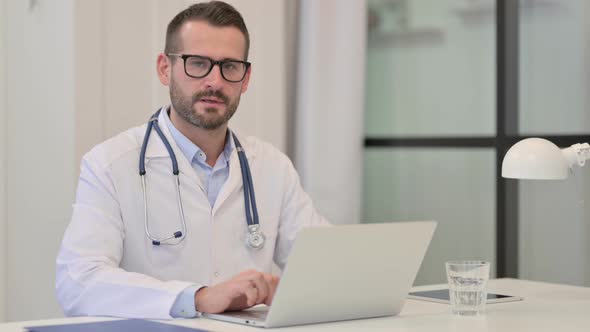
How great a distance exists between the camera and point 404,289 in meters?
1.87

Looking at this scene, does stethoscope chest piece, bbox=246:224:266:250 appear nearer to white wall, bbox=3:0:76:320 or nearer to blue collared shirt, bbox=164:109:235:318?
blue collared shirt, bbox=164:109:235:318

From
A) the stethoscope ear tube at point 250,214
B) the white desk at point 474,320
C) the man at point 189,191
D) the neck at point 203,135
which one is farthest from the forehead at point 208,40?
the white desk at point 474,320

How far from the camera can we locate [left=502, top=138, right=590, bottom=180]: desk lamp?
205cm

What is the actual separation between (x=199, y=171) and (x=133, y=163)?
0.60 feet

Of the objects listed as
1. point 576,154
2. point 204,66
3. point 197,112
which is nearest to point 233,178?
point 197,112

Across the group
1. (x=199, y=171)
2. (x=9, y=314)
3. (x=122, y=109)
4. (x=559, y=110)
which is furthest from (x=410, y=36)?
(x=9, y=314)

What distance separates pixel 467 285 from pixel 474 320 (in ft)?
0.26

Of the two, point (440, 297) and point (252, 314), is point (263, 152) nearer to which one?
point (440, 297)

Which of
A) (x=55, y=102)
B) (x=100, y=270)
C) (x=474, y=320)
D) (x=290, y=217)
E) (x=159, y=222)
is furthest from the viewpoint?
(x=55, y=102)

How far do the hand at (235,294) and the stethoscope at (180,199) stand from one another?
429mm

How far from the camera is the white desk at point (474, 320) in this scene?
5.71 ft

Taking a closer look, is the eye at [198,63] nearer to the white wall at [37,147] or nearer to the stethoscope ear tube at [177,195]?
the stethoscope ear tube at [177,195]

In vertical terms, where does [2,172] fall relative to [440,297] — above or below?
above

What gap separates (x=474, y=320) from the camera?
6.05 ft
